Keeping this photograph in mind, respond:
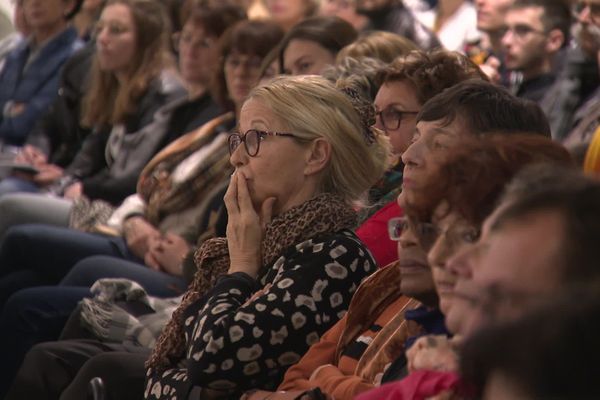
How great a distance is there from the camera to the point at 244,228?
110 inches

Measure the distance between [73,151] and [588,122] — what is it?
9.44 ft

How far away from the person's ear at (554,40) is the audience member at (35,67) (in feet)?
8.76

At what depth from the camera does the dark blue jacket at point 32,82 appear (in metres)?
6.42

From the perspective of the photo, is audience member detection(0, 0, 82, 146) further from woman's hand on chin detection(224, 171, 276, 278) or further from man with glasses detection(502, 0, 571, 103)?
woman's hand on chin detection(224, 171, 276, 278)

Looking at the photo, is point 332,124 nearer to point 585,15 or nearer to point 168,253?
point 168,253

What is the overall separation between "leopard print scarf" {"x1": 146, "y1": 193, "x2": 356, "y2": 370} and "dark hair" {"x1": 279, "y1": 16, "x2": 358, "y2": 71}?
1.40 meters

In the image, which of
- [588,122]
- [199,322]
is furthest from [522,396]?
[588,122]

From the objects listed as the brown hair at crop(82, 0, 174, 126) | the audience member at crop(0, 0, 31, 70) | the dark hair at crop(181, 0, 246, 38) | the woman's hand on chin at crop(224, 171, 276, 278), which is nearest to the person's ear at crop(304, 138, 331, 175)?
the woman's hand on chin at crop(224, 171, 276, 278)

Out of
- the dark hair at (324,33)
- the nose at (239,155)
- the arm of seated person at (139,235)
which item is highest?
the nose at (239,155)

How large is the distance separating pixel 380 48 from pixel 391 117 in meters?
0.64

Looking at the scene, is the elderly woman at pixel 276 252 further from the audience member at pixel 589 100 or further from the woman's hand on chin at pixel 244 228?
the audience member at pixel 589 100

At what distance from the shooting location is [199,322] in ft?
8.59

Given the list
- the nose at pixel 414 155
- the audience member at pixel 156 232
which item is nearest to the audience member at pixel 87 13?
the audience member at pixel 156 232

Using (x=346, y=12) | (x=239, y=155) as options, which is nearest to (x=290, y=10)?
(x=346, y=12)
